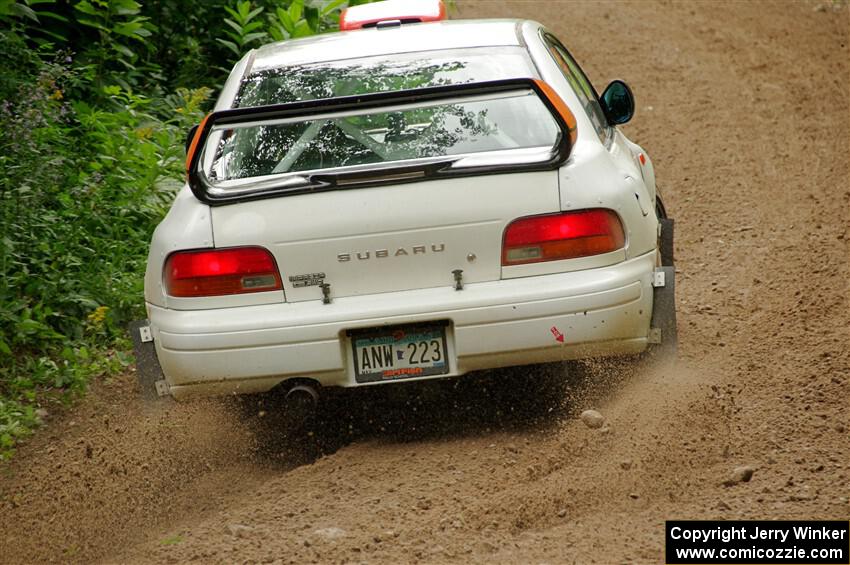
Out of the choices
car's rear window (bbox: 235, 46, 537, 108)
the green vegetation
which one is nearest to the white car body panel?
car's rear window (bbox: 235, 46, 537, 108)

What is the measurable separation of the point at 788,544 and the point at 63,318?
4.44 meters

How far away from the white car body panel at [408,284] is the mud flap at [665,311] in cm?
11

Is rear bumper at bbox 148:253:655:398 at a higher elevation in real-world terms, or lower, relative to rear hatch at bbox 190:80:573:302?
lower

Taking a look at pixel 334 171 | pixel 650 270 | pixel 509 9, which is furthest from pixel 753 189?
pixel 509 9

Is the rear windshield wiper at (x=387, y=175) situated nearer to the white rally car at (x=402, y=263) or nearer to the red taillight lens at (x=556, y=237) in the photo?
the white rally car at (x=402, y=263)

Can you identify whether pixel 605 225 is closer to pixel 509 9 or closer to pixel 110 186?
pixel 110 186

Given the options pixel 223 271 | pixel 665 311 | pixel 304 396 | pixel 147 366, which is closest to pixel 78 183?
pixel 147 366

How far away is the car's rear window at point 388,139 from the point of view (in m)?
4.58

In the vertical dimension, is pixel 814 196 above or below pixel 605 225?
below

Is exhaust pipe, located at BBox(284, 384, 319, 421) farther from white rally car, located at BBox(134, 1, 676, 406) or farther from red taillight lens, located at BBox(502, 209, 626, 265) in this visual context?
red taillight lens, located at BBox(502, 209, 626, 265)

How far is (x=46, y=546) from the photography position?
4152mm

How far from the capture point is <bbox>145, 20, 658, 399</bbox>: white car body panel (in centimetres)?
432

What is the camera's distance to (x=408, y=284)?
4.38 metres

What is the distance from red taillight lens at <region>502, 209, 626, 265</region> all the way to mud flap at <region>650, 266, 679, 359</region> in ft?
1.12
